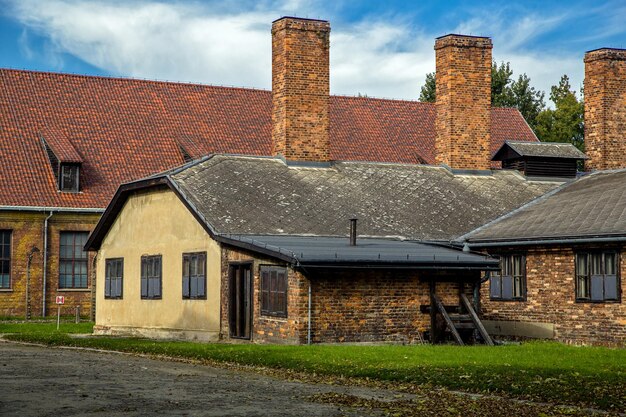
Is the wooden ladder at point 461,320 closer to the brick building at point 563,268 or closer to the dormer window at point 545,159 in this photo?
the brick building at point 563,268

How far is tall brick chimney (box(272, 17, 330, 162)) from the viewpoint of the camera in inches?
1271

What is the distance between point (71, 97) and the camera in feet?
145

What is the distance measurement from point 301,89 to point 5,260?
13.9m

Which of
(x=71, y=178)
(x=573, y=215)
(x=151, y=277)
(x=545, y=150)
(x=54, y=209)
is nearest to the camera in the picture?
(x=573, y=215)

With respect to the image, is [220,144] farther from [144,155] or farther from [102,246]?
[102,246]

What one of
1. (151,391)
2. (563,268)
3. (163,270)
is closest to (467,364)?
(151,391)

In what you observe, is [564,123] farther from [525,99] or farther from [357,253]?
[357,253]

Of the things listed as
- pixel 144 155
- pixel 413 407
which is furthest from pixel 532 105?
pixel 413 407

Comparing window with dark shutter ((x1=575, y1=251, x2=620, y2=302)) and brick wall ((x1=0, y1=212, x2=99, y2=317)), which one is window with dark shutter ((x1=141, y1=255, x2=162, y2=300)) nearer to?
brick wall ((x1=0, y1=212, x2=99, y2=317))

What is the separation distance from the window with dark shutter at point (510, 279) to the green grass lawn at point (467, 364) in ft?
8.52

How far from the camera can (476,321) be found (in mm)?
24844

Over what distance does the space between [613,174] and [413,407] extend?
18994mm

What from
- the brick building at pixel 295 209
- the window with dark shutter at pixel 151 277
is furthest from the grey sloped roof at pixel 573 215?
the window with dark shutter at pixel 151 277

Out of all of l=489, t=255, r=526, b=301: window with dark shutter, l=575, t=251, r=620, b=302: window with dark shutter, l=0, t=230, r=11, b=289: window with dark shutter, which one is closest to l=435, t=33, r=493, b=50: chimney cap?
l=489, t=255, r=526, b=301: window with dark shutter
